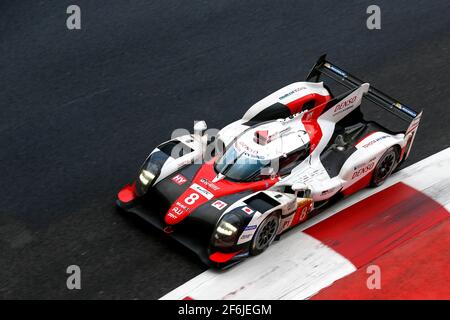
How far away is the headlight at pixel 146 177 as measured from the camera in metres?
11.2

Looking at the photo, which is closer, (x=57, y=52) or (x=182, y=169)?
(x=182, y=169)

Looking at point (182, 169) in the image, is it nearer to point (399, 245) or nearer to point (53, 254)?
point (53, 254)

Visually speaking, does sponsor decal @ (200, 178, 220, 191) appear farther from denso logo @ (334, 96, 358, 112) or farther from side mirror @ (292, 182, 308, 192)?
denso logo @ (334, 96, 358, 112)

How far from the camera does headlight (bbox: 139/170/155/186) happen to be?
1117 centimetres

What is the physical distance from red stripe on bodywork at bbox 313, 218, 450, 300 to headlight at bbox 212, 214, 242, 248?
129 centimetres

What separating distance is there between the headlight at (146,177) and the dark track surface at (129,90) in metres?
0.58

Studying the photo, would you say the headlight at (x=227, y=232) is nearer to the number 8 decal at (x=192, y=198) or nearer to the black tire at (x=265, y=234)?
the black tire at (x=265, y=234)

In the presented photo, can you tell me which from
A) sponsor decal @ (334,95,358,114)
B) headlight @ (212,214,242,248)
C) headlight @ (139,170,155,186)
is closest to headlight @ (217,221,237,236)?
headlight @ (212,214,242,248)

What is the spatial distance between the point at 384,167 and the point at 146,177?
3.71 metres

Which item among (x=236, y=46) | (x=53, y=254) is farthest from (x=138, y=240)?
(x=236, y=46)

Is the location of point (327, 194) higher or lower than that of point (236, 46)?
lower

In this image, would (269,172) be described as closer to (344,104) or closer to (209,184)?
(209,184)
